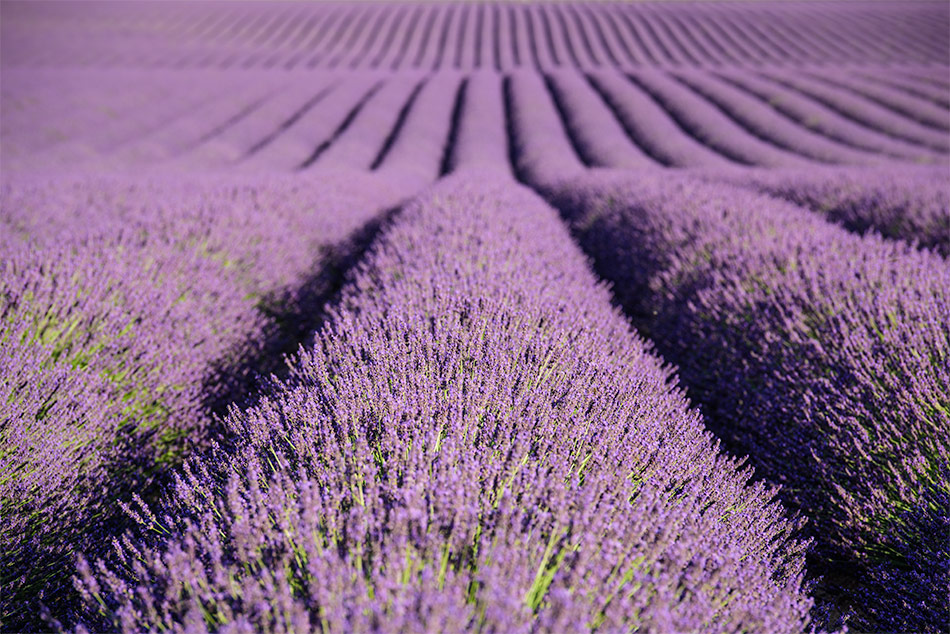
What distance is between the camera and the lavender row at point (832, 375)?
1.76 meters

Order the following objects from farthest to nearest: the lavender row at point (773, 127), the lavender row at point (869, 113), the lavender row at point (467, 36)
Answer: the lavender row at point (467, 36) < the lavender row at point (869, 113) < the lavender row at point (773, 127)

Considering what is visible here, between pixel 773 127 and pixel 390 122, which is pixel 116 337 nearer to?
pixel 390 122

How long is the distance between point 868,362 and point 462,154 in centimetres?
1045

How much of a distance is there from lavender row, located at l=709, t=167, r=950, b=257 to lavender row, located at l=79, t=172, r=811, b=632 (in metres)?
Answer: 3.62

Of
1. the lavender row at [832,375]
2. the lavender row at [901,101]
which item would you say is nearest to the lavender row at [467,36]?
the lavender row at [901,101]

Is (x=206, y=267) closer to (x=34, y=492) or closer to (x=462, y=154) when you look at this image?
(x=34, y=492)

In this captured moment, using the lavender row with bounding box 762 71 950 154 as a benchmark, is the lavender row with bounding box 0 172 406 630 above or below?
below

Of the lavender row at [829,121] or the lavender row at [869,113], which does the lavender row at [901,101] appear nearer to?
the lavender row at [869,113]

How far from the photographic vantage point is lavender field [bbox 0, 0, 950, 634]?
1.06 metres

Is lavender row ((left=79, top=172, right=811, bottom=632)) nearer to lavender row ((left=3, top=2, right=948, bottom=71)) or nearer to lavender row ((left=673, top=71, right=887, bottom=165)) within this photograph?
lavender row ((left=673, top=71, right=887, bottom=165))

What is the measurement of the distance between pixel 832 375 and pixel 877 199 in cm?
395

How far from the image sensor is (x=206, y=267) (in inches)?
132

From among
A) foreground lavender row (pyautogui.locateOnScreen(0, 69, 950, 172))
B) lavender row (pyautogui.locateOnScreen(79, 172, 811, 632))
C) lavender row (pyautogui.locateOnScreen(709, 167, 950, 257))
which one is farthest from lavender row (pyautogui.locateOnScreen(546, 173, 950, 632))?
foreground lavender row (pyautogui.locateOnScreen(0, 69, 950, 172))

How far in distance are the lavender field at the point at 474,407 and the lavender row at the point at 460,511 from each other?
0.04 feet
